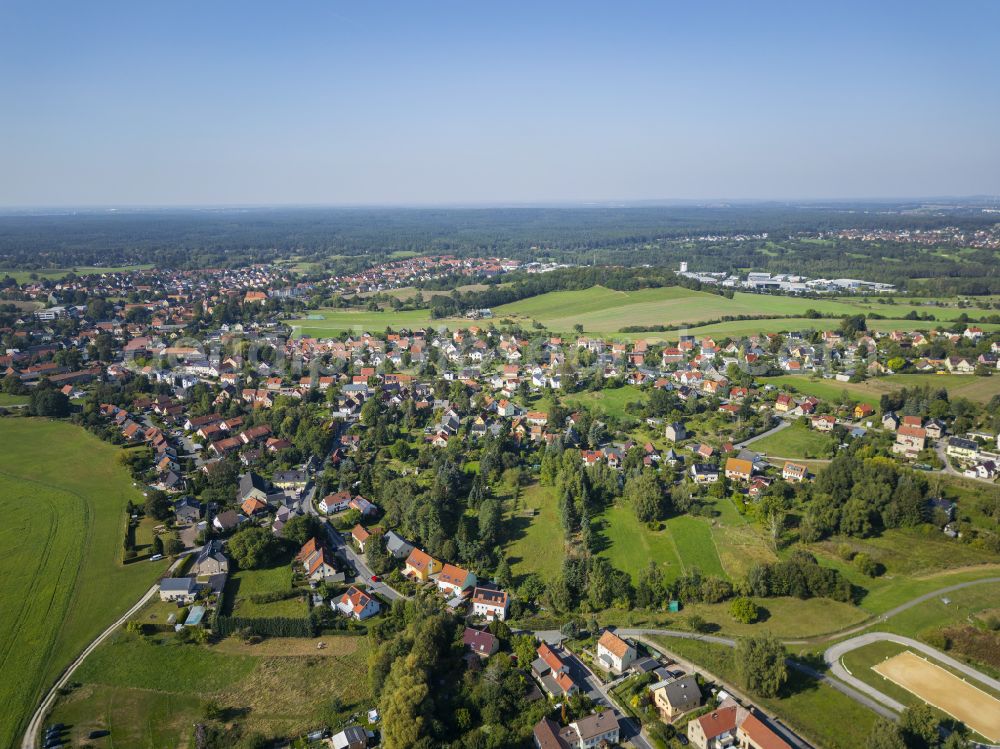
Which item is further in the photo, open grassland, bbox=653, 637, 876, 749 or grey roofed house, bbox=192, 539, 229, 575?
grey roofed house, bbox=192, 539, 229, 575

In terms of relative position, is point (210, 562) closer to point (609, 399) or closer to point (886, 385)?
point (609, 399)

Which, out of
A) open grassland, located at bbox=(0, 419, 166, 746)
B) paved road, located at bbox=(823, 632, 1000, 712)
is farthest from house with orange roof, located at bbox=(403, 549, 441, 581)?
paved road, located at bbox=(823, 632, 1000, 712)

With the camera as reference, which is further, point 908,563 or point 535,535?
point 535,535

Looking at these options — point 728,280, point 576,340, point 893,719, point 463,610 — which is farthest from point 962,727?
point 728,280

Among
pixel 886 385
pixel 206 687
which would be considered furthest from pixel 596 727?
pixel 886 385

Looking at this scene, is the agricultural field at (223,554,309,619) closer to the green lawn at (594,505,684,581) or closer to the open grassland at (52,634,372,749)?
the open grassland at (52,634,372,749)
